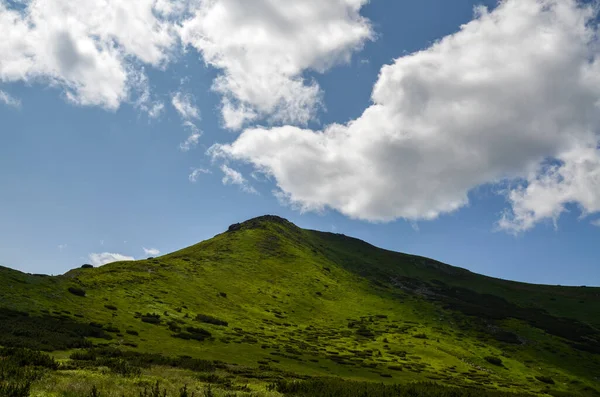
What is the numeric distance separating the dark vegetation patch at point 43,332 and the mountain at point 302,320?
224 mm

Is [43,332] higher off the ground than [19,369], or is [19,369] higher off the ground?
[19,369]

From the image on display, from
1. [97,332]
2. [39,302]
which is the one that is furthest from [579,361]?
[39,302]

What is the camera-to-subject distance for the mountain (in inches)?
2122

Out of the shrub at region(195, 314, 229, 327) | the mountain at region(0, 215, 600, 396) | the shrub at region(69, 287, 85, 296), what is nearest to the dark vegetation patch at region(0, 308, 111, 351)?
the mountain at region(0, 215, 600, 396)

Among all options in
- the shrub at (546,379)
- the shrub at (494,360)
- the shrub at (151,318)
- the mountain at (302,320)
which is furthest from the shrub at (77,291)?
the shrub at (546,379)

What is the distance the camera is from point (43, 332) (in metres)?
40.2

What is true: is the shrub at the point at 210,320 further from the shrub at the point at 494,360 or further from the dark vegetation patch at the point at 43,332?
the shrub at the point at 494,360

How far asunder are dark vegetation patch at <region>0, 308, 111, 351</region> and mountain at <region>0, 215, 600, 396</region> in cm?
22

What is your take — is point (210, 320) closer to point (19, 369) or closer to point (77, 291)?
point (77, 291)

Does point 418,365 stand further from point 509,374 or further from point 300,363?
point 300,363

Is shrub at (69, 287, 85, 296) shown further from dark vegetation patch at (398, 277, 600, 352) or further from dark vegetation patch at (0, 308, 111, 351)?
dark vegetation patch at (398, 277, 600, 352)

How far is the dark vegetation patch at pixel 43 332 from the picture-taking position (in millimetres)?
34219

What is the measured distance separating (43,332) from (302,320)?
253 feet

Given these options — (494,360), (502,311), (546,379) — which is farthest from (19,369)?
(502,311)
